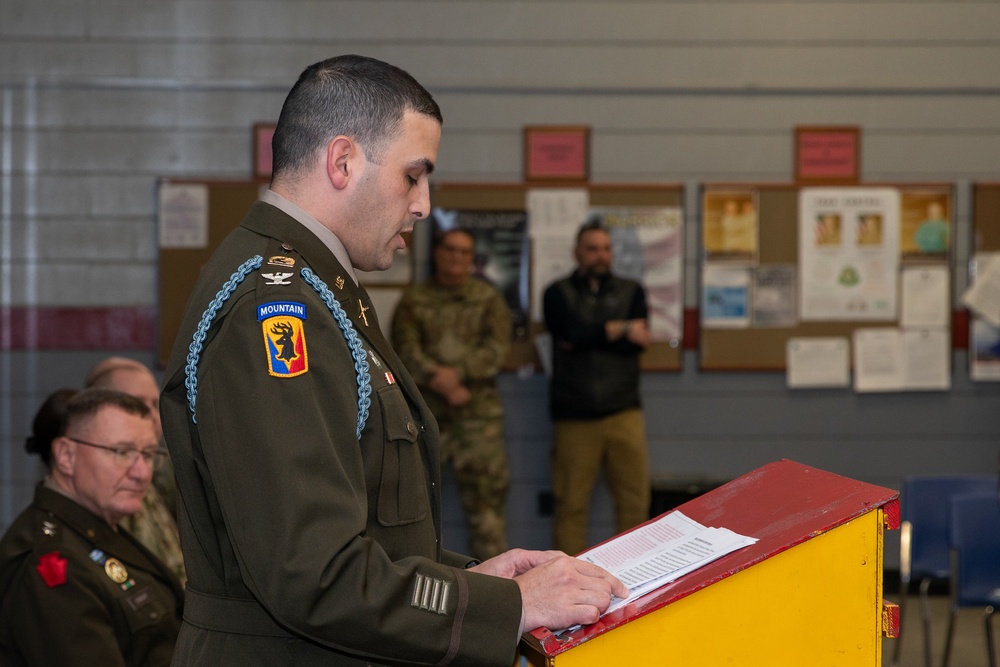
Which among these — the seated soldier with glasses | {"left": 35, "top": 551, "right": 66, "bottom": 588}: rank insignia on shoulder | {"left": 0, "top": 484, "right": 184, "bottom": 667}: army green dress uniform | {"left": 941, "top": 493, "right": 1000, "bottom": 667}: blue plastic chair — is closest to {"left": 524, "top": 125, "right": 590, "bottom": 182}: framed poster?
{"left": 941, "top": 493, "right": 1000, "bottom": 667}: blue plastic chair

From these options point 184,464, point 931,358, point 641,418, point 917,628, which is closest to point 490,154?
point 641,418

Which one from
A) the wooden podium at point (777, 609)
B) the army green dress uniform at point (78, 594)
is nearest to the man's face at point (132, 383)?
the army green dress uniform at point (78, 594)

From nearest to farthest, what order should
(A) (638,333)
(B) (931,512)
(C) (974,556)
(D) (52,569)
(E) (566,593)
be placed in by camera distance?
(E) (566,593) < (D) (52,569) < (C) (974,556) < (B) (931,512) < (A) (638,333)

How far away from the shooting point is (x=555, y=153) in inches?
210

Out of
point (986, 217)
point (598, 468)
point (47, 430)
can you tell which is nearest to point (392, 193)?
point (47, 430)

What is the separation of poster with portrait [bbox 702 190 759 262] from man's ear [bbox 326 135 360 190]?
431 cm

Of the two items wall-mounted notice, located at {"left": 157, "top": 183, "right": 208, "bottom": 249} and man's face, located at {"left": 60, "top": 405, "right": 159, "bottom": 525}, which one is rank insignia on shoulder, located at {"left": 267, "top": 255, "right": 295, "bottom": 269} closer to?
man's face, located at {"left": 60, "top": 405, "right": 159, "bottom": 525}

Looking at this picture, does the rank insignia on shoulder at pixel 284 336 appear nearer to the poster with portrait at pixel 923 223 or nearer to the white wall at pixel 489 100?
the white wall at pixel 489 100

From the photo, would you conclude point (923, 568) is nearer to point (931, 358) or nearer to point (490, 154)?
point (931, 358)

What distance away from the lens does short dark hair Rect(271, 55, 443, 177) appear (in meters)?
1.23

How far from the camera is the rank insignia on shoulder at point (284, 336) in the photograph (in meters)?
1.09

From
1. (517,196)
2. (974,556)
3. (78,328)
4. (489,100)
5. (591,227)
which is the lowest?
(974,556)

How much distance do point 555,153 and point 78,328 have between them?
8.29 ft

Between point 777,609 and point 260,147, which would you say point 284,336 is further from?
point 260,147
